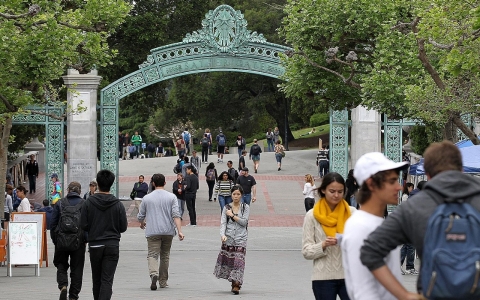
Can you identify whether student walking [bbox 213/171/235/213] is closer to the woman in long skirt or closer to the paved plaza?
the paved plaza

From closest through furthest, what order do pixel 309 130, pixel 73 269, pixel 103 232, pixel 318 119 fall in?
pixel 103 232
pixel 73 269
pixel 309 130
pixel 318 119

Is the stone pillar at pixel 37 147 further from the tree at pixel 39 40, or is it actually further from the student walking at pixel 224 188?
the tree at pixel 39 40

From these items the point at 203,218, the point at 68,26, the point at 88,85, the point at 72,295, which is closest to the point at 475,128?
the point at 203,218

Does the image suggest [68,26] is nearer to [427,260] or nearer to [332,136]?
[332,136]

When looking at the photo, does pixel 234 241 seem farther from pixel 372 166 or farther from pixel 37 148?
pixel 37 148

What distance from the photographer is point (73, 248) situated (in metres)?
11.9

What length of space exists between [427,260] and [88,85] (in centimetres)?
2083

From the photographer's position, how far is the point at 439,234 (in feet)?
15.1

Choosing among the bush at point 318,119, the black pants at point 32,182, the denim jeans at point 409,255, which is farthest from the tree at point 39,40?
the bush at point 318,119

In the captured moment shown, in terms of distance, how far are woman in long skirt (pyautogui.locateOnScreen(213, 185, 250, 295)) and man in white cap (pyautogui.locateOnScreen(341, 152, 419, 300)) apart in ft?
25.0

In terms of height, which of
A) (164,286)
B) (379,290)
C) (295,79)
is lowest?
(164,286)

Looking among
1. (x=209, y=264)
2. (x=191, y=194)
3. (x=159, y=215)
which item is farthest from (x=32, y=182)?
(x=159, y=215)

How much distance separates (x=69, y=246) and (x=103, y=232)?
1.16 meters

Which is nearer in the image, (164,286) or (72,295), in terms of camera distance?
(72,295)
